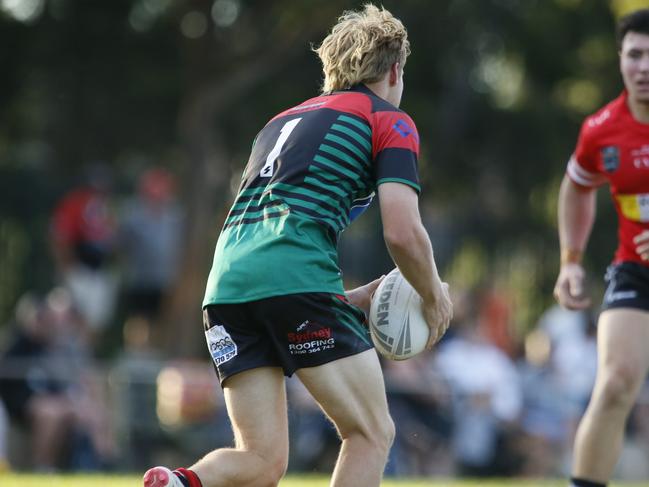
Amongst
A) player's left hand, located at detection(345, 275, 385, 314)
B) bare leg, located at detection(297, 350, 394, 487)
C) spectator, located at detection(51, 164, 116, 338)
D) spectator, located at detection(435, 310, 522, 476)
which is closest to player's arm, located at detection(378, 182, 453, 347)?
bare leg, located at detection(297, 350, 394, 487)

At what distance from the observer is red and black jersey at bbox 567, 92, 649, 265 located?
273 inches

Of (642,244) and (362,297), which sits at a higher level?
(642,244)

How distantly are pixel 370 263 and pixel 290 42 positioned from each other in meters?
3.22

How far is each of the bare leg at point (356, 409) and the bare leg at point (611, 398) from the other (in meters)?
1.81

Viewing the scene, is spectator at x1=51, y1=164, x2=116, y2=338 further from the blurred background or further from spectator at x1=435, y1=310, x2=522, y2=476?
spectator at x1=435, y1=310, x2=522, y2=476

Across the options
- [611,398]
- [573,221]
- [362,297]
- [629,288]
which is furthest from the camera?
[573,221]

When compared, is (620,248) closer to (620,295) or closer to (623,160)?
(620,295)

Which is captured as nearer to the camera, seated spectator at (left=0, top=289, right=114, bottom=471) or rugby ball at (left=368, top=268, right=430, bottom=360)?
rugby ball at (left=368, top=268, right=430, bottom=360)

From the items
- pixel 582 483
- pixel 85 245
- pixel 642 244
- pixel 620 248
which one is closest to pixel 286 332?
pixel 582 483

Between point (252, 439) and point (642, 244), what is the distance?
2.71 m

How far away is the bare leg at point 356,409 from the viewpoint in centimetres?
509

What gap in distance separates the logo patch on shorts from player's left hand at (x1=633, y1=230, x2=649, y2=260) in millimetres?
2606

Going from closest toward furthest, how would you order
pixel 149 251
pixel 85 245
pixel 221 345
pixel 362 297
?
pixel 221 345 < pixel 362 297 < pixel 85 245 < pixel 149 251

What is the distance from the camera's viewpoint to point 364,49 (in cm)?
529
